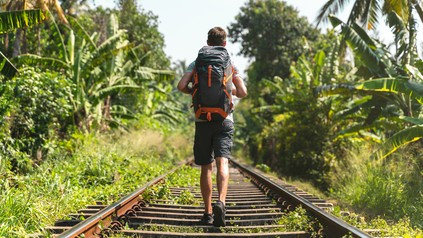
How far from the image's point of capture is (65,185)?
252 inches

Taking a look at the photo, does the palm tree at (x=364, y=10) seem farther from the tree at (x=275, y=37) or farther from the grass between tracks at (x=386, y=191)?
the tree at (x=275, y=37)

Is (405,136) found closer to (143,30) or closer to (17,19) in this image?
(17,19)

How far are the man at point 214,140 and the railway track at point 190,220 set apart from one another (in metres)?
0.38

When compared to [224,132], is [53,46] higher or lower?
higher

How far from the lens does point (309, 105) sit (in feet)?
52.0

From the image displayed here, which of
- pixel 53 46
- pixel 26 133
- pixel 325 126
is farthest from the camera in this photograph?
pixel 53 46

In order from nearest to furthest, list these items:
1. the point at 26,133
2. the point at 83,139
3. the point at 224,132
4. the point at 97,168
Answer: the point at 224,132 → the point at 97,168 → the point at 26,133 → the point at 83,139

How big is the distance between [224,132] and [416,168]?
18.1 ft

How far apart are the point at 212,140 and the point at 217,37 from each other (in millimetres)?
1072

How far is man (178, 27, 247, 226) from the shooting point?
4.56 metres

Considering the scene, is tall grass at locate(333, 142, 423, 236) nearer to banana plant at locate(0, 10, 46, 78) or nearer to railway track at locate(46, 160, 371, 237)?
railway track at locate(46, 160, 371, 237)

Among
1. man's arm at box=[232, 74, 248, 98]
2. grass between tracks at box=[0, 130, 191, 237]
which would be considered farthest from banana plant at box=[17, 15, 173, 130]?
man's arm at box=[232, 74, 248, 98]

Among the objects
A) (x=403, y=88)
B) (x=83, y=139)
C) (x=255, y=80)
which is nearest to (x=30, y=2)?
(x=83, y=139)

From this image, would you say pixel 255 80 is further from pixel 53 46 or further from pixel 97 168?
pixel 97 168
